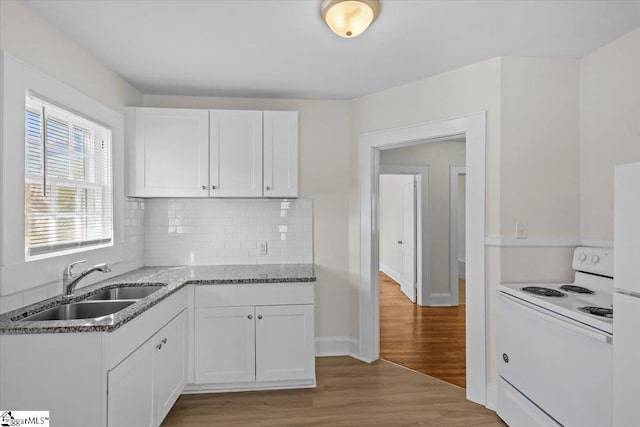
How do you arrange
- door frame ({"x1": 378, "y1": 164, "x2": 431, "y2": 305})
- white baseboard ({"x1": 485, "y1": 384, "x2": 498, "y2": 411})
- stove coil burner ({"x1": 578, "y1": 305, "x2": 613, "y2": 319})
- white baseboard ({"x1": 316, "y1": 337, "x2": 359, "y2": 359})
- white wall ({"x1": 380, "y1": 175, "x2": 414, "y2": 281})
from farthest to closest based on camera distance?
white wall ({"x1": 380, "y1": 175, "x2": 414, "y2": 281}), door frame ({"x1": 378, "y1": 164, "x2": 431, "y2": 305}), white baseboard ({"x1": 316, "y1": 337, "x2": 359, "y2": 359}), white baseboard ({"x1": 485, "y1": 384, "x2": 498, "y2": 411}), stove coil burner ({"x1": 578, "y1": 305, "x2": 613, "y2": 319})

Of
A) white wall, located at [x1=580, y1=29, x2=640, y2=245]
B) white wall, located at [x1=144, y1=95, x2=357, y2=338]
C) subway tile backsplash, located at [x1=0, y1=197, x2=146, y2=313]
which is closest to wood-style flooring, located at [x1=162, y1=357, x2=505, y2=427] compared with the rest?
white wall, located at [x1=144, y1=95, x2=357, y2=338]

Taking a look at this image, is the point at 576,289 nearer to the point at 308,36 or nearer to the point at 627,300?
the point at 627,300

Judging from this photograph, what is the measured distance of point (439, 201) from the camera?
16.0 ft

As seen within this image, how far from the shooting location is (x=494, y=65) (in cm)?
242

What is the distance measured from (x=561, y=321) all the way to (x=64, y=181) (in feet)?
9.74

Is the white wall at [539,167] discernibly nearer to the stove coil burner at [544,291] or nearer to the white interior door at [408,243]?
the stove coil burner at [544,291]

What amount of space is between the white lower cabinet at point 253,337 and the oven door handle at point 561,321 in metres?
1.44

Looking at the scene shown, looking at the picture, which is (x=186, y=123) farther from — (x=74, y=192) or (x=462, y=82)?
(x=462, y=82)

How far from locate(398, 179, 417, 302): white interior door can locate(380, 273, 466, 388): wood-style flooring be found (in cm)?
31

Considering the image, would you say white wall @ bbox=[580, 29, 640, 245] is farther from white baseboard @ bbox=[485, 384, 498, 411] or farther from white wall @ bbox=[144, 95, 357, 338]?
white wall @ bbox=[144, 95, 357, 338]

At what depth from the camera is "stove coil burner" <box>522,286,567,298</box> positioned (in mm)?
2012

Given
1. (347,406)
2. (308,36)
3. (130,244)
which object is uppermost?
(308,36)

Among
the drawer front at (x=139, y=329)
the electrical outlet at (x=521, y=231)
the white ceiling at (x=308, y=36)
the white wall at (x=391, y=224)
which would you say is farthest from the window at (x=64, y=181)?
the white wall at (x=391, y=224)

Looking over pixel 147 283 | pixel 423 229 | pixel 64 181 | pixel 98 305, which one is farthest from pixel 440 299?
pixel 64 181
